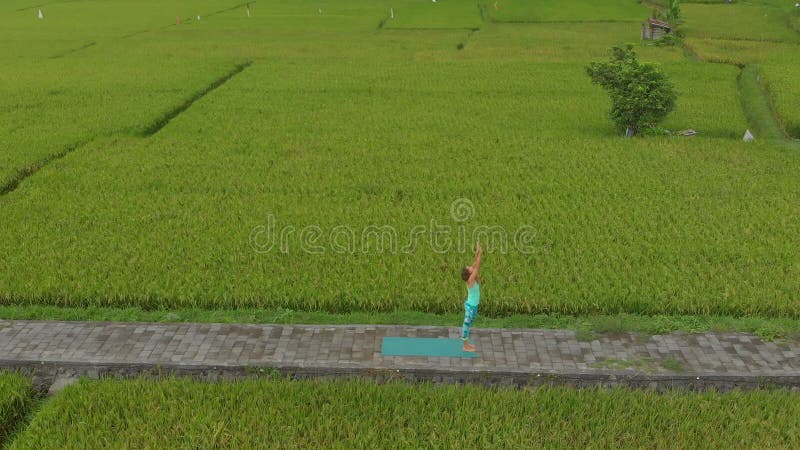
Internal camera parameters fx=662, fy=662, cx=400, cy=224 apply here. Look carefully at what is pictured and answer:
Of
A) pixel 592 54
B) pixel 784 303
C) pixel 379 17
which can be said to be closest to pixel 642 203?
pixel 784 303

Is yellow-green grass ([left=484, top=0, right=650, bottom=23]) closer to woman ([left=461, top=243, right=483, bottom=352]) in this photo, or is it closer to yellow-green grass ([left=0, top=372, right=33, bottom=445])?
woman ([left=461, top=243, right=483, bottom=352])

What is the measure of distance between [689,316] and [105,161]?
1070cm

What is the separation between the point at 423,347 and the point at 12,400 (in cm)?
379

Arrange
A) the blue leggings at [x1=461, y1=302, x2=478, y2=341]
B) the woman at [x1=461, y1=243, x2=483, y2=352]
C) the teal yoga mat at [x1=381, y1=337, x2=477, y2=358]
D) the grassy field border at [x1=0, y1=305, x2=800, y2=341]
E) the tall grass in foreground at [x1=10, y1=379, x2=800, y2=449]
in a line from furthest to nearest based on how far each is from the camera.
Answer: the grassy field border at [x1=0, y1=305, x2=800, y2=341] → the teal yoga mat at [x1=381, y1=337, x2=477, y2=358] → the blue leggings at [x1=461, y1=302, x2=478, y2=341] → the woman at [x1=461, y1=243, x2=483, y2=352] → the tall grass in foreground at [x1=10, y1=379, x2=800, y2=449]

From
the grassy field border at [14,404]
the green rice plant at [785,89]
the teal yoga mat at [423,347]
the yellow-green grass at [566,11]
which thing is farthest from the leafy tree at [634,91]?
the yellow-green grass at [566,11]

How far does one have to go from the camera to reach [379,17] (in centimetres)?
3709

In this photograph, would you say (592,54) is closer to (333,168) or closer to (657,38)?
(657,38)

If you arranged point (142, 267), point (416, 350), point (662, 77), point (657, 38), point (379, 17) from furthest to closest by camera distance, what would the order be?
point (379, 17), point (657, 38), point (662, 77), point (142, 267), point (416, 350)

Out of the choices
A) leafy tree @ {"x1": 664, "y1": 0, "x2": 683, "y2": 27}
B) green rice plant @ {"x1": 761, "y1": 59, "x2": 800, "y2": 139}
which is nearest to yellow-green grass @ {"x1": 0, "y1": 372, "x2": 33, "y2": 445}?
green rice plant @ {"x1": 761, "y1": 59, "x2": 800, "y2": 139}

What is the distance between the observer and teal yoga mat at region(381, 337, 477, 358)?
21.5ft

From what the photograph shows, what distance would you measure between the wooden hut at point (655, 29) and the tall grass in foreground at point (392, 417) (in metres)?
24.4

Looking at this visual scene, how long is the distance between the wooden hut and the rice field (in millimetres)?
3651

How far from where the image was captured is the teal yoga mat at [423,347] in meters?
6.55

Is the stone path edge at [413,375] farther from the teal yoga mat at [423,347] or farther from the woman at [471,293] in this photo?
the woman at [471,293]
